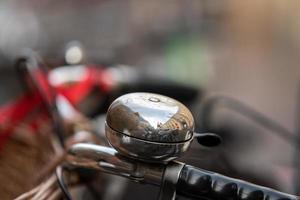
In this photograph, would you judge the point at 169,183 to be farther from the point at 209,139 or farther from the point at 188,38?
the point at 188,38

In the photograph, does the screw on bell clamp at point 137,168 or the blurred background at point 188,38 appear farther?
the blurred background at point 188,38

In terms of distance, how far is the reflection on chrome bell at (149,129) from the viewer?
0.28 metres

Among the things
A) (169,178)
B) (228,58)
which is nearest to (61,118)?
(169,178)

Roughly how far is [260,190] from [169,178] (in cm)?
6

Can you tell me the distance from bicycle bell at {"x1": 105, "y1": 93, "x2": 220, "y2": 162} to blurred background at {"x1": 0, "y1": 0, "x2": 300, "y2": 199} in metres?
1.04

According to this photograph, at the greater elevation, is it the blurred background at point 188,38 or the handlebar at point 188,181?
the handlebar at point 188,181

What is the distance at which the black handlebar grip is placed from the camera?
284 mm

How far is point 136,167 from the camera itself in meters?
0.30

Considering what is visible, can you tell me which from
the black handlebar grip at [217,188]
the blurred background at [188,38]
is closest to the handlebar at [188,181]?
the black handlebar grip at [217,188]

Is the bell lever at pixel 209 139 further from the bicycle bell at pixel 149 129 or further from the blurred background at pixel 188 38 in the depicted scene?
the blurred background at pixel 188 38

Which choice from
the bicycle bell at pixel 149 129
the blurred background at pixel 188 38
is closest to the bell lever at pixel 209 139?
the bicycle bell at pixel 149 129

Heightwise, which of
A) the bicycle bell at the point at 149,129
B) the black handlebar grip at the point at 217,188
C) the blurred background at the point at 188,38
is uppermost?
the bicycle bell at the point at 149,129

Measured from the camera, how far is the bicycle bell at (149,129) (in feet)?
0.92

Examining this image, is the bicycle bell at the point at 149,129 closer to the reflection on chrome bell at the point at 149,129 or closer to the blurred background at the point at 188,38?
the reflection on chrome bell at the point at 149,129
